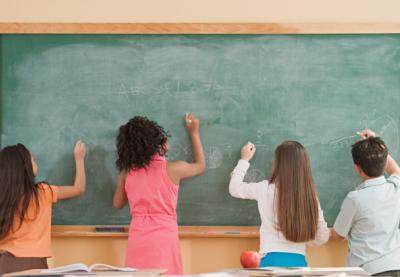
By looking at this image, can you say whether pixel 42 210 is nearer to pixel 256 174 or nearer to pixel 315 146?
pixel 256 174

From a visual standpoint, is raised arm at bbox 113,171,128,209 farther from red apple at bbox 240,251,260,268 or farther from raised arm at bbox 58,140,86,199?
red apple at bbox 240,251,260,268

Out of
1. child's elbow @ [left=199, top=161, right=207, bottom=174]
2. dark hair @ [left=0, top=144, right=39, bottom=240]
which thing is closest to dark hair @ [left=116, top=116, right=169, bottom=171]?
child's elbow @ [left=199, top=161, right=207, bottom=174]

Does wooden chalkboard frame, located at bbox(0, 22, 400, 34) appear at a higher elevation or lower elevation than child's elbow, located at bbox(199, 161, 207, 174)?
higher

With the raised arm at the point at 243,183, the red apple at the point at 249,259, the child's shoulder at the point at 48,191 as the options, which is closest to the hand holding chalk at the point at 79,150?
the child's shoulder at the point at 48,191

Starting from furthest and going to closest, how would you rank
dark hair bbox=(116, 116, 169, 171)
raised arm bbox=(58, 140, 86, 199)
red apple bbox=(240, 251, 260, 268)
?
1. raised arm bbox=(58, 140, 86, 199)
2. dark hair bbox=(116, 116, 169, 171)
3. red apple bbox=(240, 251, 260, 268)

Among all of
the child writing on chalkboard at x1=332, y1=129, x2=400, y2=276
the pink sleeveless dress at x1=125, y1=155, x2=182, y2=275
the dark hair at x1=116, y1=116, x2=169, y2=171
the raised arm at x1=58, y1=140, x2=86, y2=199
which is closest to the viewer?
the child writing on chalkboard at x1=332, y1=129, x2=400, y2=276

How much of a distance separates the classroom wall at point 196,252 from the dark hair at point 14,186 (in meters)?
0.48

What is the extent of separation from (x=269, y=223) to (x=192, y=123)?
30.6 inches

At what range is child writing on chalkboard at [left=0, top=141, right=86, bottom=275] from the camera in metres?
3.44

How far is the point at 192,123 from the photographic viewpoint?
3826mm

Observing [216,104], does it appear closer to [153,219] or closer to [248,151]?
[248,151]

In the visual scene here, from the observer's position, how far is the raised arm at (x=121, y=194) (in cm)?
375

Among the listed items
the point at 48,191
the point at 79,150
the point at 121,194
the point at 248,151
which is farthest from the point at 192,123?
the point at 48,191

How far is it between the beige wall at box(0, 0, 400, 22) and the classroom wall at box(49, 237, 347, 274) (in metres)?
1.34
